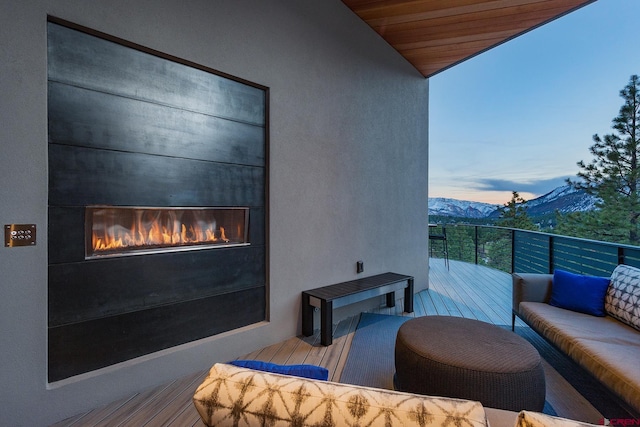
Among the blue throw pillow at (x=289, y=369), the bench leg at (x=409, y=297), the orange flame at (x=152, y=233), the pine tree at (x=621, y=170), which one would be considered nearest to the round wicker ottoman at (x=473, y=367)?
the blue throw pillow at (x=289, y=369)

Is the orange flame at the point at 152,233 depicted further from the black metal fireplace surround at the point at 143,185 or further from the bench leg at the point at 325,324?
the bench leg at the point at 325,324

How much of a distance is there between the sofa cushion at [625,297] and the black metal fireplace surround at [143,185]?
2.80 meters

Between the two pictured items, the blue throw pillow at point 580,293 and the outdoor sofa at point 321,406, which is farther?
the blue throw pillow at point 580,293

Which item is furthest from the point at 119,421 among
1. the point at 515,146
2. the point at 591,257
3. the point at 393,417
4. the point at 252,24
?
the point at 515,146

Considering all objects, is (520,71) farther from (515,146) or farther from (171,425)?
(171,425)

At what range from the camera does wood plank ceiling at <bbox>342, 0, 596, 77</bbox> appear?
312 cm

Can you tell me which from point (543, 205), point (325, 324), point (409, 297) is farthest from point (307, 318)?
point (543, 205)

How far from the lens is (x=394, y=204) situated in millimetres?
4070

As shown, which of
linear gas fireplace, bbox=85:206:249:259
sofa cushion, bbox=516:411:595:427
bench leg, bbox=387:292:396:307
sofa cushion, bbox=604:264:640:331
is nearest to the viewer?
sofa cushion, bbox=516:411:595:427

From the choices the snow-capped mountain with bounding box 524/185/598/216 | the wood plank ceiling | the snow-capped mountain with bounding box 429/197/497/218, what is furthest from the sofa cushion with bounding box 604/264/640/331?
the snow-capped mountain with bounding box 524/185/598/216

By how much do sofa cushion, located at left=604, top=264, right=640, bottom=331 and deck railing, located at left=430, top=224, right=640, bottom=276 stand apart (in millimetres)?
735

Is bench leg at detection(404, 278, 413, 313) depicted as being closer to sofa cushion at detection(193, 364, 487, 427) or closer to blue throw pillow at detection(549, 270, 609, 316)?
blue throw pillow at detection(549, 270, 609, 316)

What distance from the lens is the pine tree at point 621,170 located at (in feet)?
23.5

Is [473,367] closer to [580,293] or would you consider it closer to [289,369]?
[289,369]
